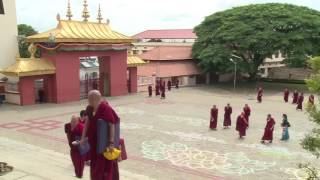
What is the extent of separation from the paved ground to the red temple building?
1314 mm

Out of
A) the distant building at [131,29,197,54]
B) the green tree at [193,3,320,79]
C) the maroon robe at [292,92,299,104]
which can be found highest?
the distant building at [131,29,197,54]

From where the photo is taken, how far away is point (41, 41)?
2802cm

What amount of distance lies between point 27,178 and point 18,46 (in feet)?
71.2

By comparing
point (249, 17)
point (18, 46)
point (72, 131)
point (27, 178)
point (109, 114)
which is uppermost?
point (249, 17)

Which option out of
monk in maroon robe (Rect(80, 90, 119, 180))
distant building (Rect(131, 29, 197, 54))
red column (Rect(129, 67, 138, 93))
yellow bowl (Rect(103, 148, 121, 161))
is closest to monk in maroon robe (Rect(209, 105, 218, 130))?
monk in maroon robe (Rect(80, 90, 119, 180))

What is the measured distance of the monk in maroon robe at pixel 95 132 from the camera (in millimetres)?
6703

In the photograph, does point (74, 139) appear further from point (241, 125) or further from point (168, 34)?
point (168, 34)

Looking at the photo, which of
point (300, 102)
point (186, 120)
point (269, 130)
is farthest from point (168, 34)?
point (269, 130)

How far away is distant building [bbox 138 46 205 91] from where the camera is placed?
38.1m

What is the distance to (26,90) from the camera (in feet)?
89.7

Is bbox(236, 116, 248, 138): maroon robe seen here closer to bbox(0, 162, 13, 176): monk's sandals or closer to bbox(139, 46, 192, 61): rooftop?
bbox(0, 162, 13, 176): monk's sandals

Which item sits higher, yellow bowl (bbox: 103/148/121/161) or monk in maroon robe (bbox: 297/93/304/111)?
yellow bowl (bbox: 103/148/121/161)

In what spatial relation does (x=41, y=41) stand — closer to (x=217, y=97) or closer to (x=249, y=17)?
(x=217, y=97)

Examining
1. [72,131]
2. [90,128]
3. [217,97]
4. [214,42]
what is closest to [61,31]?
[217,97]
